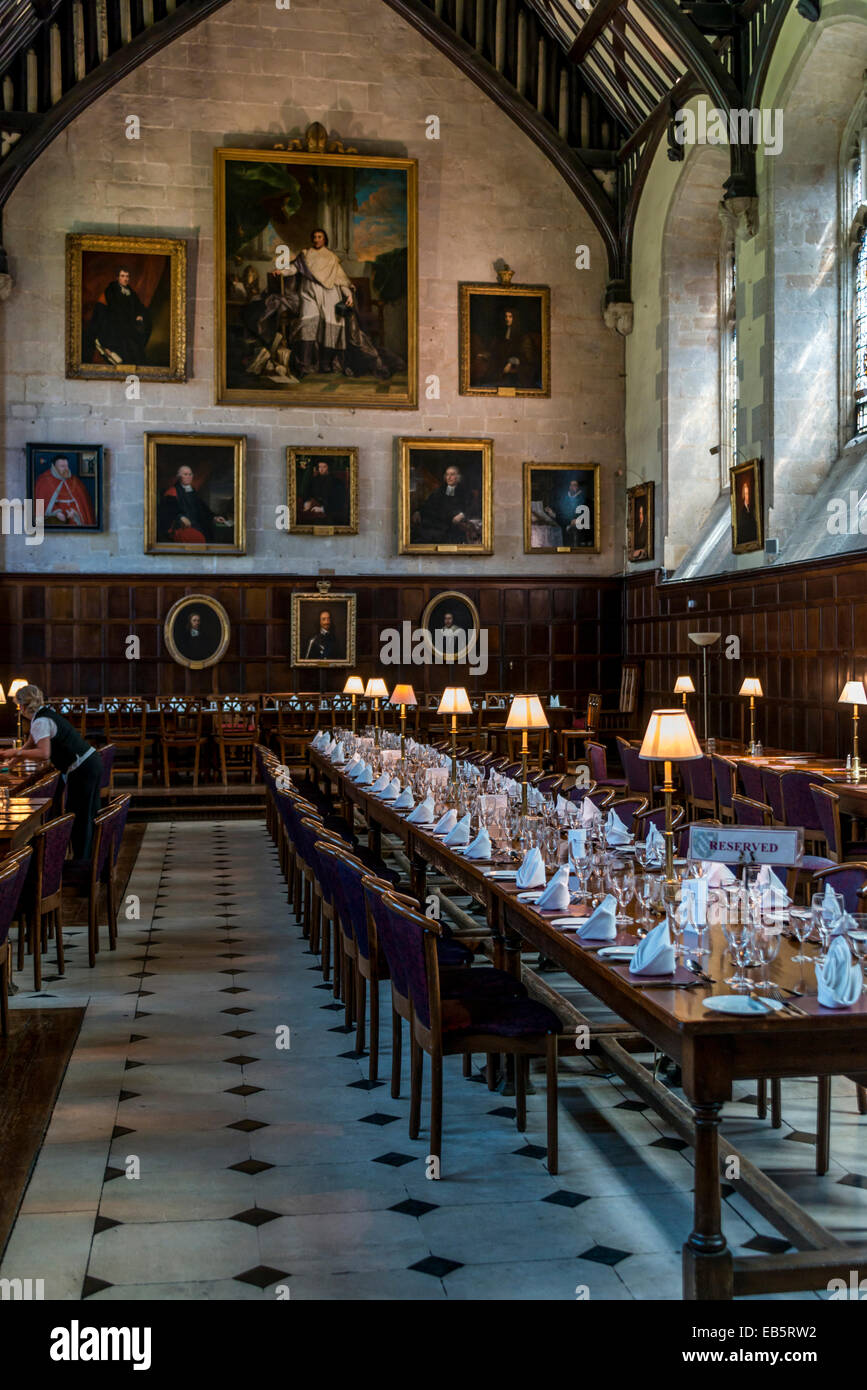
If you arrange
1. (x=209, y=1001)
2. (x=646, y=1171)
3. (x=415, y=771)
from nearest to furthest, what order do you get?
1. (x=646, y=1171)
2. (x=209, y=1001)
3. (x=415, y=771)

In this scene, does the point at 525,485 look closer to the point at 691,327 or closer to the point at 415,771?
the point at 691,327

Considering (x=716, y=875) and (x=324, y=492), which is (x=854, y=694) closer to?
(x=716, y=875)

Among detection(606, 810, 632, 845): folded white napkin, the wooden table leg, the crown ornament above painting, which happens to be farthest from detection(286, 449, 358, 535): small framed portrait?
the wooden table leg

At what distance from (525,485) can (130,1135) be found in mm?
15696

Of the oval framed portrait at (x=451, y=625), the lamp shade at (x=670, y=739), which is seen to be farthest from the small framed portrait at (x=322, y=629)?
the lamp shade at (x=670, y=739)

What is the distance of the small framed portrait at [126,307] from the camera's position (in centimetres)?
1831

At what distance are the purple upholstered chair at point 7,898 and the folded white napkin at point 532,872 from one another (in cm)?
227

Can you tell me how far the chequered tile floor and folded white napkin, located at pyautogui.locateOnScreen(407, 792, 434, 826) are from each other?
1.30m

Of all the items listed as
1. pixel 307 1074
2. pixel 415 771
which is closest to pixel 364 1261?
pixel 307 1074

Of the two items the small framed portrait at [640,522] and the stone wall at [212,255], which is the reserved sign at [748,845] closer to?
the small framed portrait at [640,522]

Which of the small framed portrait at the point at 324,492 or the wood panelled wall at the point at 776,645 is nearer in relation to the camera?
the wood panelled wall at the point at 776,645

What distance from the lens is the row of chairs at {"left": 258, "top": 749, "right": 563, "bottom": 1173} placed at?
4.69 metres

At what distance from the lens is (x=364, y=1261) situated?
3.91 metres

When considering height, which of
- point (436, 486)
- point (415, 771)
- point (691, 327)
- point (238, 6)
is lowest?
point (415, 771)
